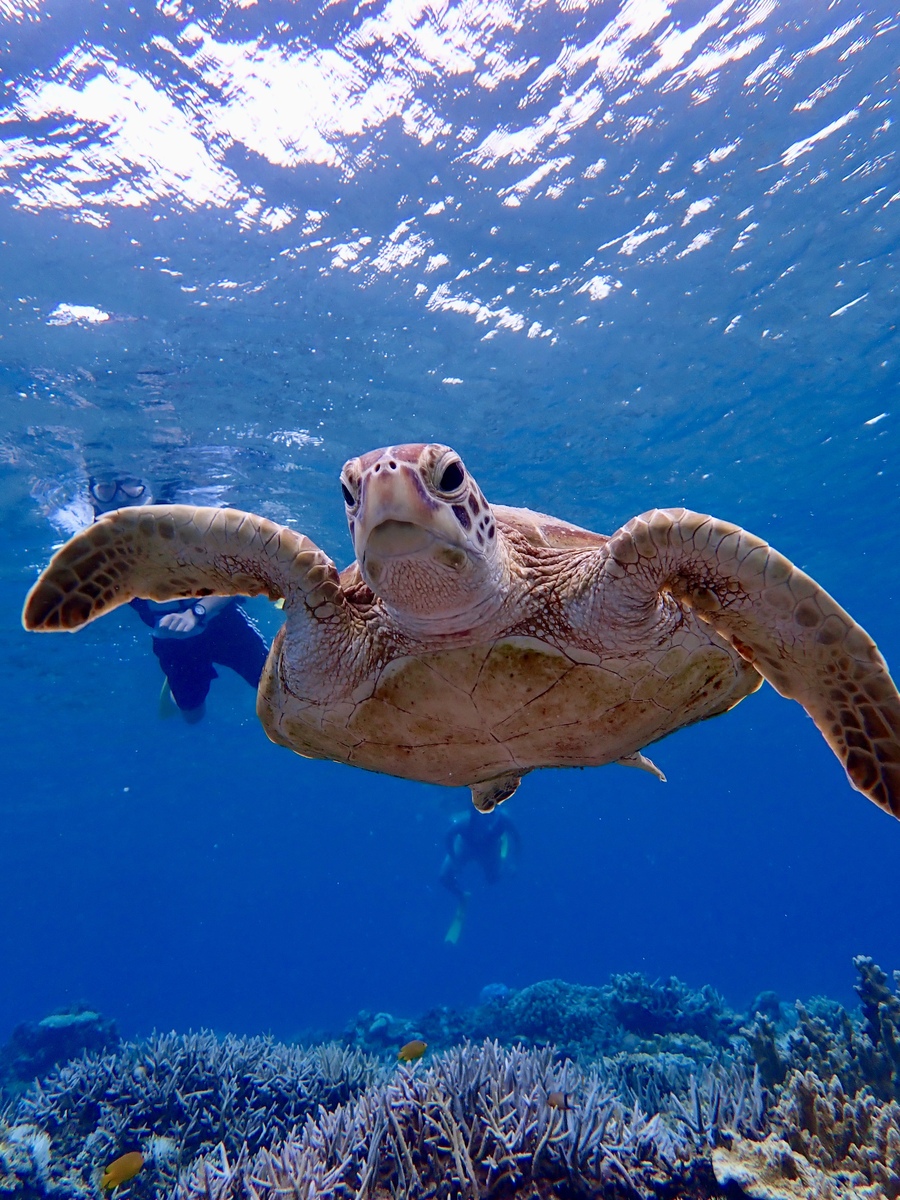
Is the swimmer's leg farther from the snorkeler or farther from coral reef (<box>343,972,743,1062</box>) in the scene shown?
coral reef (<box>343,972,743,1062</box>)

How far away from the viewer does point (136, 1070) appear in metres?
6.95

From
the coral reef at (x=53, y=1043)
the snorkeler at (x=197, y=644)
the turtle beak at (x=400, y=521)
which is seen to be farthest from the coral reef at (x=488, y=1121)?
the coral reef at (x=53, y=1043)

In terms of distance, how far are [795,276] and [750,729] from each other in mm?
42425

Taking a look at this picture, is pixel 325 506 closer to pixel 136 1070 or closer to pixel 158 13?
pixel 158 13

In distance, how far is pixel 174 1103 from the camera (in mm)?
6383

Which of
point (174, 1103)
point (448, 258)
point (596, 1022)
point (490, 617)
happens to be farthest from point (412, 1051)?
point (448, 258)

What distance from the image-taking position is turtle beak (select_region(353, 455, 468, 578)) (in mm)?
2145

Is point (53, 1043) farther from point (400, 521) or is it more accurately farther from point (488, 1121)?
point (400, 521)

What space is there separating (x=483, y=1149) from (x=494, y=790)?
6.93 feet

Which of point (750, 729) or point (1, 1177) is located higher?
point (750, 729)

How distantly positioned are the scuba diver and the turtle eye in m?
20.6

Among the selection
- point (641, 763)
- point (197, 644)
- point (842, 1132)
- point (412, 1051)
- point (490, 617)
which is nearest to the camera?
point (490, 617)

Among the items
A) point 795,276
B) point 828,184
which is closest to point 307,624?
point 828,184

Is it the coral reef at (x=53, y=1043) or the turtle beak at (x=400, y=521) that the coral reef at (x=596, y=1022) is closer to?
the coral reef at (x=53, y=1043)
